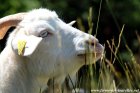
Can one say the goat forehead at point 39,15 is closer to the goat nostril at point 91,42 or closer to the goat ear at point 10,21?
the goat ear at point 10,21

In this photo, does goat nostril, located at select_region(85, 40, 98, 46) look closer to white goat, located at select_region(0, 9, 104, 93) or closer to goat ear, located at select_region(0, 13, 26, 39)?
white goat, located at select_region(0, 9, 104, 93)

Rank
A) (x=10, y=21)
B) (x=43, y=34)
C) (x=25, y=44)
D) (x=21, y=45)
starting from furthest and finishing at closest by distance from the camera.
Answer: (x=10, y=21), (x=43, y=34), (x=25, y=44), (x=21, y=45)

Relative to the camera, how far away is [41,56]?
8.89 m

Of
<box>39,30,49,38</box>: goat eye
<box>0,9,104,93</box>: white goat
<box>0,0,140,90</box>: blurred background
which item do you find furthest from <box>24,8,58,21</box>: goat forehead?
<box>0,0,140,90</box>: blurred background

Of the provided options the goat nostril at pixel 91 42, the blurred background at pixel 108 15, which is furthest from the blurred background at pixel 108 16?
the goat nostril at pixel 91 42

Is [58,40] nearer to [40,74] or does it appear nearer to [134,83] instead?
[40,74]

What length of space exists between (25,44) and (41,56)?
1.49 ft

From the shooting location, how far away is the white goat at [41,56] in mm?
8758

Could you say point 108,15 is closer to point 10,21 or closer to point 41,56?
point 10,21

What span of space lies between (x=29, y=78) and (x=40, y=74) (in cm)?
12

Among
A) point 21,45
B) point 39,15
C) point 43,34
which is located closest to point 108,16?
point 39,15

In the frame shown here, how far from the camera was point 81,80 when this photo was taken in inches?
325

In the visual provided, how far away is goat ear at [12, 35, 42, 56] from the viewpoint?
8352 millimetres

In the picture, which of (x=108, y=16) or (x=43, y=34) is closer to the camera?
(x=43, y=34)
